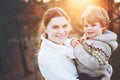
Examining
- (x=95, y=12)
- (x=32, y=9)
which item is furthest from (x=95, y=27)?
(x=32, y=9)

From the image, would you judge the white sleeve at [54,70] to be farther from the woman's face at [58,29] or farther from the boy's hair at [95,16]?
the boy's hair at [95,16]

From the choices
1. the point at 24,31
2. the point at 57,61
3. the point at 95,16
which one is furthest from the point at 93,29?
the point at 24,31

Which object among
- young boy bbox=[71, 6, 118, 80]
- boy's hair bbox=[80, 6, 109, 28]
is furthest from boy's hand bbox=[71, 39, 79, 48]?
boy's hair bbox=[80, 6, 109, 28]

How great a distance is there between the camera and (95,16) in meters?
5.85

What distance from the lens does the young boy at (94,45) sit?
5.82 m

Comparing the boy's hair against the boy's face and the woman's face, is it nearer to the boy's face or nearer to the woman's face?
the boy's face

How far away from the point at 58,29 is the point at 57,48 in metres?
0.14

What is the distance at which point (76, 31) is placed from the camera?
5855 millimetres

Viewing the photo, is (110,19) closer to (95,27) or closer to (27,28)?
(95,27)

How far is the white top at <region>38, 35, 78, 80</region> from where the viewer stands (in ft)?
19.1

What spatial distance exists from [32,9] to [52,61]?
406mm

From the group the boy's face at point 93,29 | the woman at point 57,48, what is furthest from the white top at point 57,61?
the boy's face at point 93,29

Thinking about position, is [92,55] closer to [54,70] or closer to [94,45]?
[94,45]

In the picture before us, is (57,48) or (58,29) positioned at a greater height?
(58,29)
